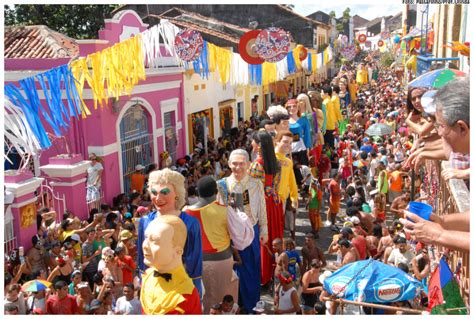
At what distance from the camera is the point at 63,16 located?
2806 cm

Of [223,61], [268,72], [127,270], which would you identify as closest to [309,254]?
Answer: [127,270]

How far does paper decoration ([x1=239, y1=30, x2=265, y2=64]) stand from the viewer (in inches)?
516

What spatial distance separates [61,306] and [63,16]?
24.7 m

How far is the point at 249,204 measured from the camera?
727 centimetres

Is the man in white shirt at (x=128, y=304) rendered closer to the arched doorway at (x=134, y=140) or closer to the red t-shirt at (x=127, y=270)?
the red t-shirt at (x=127, y=270)

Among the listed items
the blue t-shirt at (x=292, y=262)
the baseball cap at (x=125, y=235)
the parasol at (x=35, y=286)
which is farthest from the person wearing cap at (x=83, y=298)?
the blue t-shirt at (x=292, y=262)

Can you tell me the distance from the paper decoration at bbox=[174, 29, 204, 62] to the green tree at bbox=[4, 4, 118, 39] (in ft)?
58.6

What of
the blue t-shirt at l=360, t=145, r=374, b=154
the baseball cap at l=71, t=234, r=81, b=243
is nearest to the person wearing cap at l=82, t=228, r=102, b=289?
the baseball cap at l=71, t=234, r=81, b=243

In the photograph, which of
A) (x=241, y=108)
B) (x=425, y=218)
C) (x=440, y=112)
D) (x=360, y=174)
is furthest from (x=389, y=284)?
(x=241, y=108)

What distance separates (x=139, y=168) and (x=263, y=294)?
611 centimetres

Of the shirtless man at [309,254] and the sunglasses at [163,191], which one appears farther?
the shirtless man at [309,254]

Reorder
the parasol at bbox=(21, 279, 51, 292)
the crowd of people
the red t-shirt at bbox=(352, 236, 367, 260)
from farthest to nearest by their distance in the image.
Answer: the red t-shirt at bbox=(352, 236, 367, 260), the parasol at bbox=(21, 279, 51, 292), the crowd of people

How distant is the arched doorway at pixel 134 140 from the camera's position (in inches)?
541

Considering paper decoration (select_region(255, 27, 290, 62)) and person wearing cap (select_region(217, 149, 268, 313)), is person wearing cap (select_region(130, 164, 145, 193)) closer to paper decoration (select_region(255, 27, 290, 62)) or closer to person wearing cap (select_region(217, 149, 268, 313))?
paper decoration (select_region(255, 27, 290, 62))
